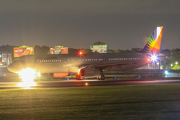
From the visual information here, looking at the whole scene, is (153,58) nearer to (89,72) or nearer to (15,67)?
(89,72)

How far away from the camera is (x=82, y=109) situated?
1280 centimetres

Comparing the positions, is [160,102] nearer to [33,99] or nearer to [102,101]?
[102,101]

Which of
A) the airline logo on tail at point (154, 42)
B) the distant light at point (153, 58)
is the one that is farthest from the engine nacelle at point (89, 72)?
the airline logo on tail at point (154, 42)

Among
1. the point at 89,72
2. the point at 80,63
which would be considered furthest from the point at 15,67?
the point at 89,72

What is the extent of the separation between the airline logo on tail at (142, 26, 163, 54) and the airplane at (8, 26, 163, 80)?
3.38 feet

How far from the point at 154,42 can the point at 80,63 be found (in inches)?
518

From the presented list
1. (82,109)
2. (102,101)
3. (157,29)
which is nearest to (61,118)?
(82,109)

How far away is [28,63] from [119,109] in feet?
82.3

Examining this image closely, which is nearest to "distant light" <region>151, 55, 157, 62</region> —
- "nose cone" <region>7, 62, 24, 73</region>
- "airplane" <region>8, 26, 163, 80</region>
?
"airplane" <region>8, 26, 163, 80</region>

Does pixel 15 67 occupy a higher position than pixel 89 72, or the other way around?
pixel 15 67

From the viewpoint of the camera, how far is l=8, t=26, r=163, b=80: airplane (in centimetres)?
3450

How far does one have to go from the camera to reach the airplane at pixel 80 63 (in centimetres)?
3450

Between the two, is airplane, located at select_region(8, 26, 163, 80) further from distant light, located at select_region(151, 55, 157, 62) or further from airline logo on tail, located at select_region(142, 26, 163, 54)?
airline logo on tail, located at select_region(142, 26, 163, 54)

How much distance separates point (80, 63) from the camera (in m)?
36.8
